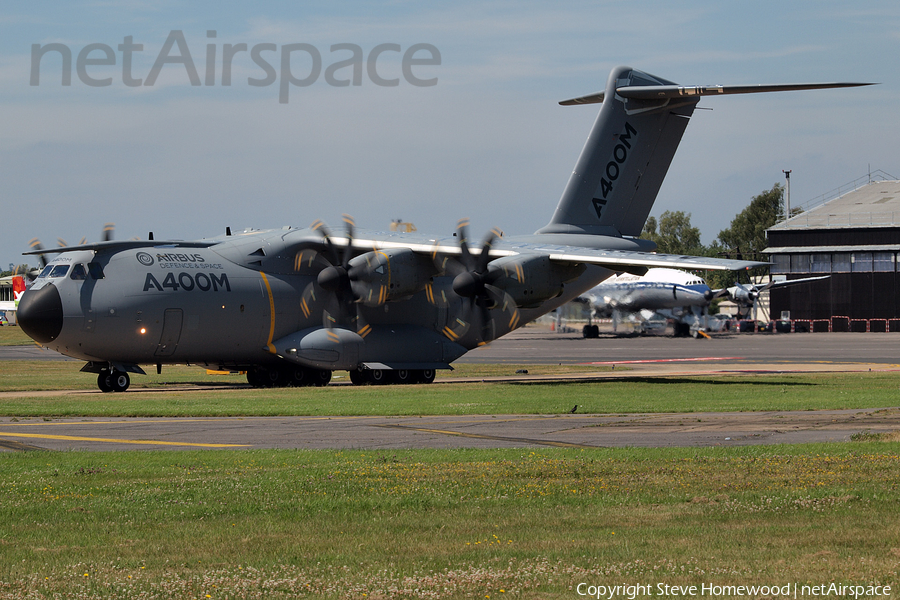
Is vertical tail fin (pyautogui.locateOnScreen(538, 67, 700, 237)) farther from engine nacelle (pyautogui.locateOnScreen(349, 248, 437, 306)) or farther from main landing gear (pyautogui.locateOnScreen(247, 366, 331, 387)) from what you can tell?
main landing gear (pyautogui.locateOnScreen(247, 366, 331, 387))

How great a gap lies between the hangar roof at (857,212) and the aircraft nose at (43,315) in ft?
A: 263

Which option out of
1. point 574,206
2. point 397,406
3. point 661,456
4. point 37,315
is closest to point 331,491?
point 661,456

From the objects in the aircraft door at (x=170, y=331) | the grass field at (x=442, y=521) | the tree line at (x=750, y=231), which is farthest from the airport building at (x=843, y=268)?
the grass field at (x=442, y=521)

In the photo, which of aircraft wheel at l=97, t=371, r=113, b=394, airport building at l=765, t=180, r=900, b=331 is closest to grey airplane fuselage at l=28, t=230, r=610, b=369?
aircraft wheel at l=97, t=371, r=113, b=394

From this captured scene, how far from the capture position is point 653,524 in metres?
9.88

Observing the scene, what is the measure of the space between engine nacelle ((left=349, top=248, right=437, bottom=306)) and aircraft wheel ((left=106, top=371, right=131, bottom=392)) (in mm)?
7761

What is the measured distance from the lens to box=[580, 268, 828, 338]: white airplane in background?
75.4 metres

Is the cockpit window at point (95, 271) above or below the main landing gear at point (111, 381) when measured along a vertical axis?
above

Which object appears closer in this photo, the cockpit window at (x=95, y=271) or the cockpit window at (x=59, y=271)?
the cockpit window at (x=59, y=271)

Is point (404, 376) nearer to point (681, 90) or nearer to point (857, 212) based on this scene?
point (681, 90)

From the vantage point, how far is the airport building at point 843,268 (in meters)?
91.9

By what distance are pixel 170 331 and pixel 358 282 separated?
6.10 metres

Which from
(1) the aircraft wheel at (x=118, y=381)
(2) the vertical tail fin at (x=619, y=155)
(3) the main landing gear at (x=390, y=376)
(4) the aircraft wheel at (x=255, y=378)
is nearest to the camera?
(1) the aircraft wheel at (x=118, y=381)

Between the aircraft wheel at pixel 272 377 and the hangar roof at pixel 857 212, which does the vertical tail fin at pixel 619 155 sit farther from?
the hangar roof at pixel 857 212
